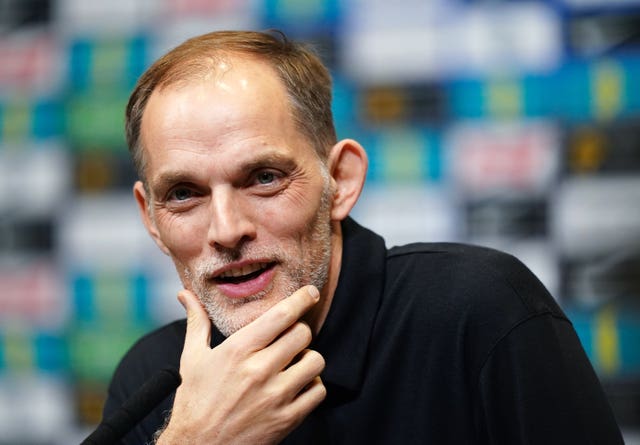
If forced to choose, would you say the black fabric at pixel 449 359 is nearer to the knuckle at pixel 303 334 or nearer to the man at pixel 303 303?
the man at pixel 303 303

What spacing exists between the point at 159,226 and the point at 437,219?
1181 millimetres

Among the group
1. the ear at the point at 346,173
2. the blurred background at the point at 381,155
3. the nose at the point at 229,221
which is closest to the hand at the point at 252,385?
the nose at the point at 229,221

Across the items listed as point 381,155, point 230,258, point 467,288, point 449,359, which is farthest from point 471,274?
point 381,155

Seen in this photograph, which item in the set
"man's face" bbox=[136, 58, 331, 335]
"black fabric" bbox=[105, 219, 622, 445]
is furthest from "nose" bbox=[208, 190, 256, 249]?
"black fabric" bbox=[105, 219, 622, 445]

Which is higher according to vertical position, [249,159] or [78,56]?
[78,56]

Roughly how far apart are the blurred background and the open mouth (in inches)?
44.5

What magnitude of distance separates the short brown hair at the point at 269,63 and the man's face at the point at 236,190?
0.02 metres

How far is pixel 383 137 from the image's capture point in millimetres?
2268

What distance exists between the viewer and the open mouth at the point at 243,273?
1116mm

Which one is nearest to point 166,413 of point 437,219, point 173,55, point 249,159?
point 249,159

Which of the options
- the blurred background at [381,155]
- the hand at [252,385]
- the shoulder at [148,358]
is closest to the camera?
the hand at [252,385]

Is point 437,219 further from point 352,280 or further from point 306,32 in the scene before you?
point 352,280

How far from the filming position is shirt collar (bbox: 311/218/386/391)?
1158 millimetres

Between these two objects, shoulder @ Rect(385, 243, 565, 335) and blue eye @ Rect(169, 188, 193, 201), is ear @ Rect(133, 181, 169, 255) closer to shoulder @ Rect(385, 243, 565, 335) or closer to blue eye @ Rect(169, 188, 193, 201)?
blue eye @ Rect(169, 188, 193, 201)
